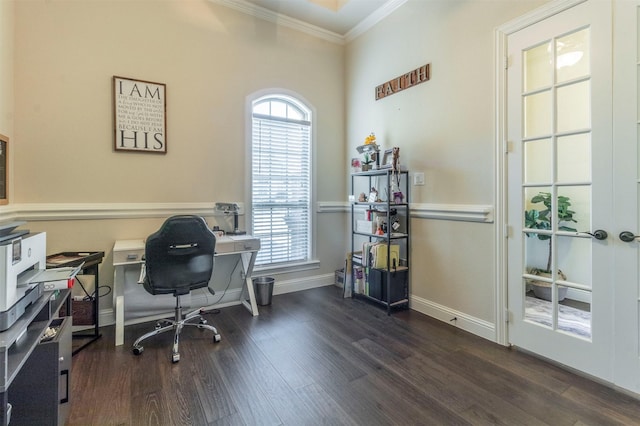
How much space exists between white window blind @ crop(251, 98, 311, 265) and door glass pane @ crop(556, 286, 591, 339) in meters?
2.64

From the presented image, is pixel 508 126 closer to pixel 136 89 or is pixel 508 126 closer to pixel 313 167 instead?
pixel 313 167

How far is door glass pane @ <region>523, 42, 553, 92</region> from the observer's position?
2.18m

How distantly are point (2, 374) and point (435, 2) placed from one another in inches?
151

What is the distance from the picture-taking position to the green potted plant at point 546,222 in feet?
6.99

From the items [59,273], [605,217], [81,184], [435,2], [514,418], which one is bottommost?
[514,418]

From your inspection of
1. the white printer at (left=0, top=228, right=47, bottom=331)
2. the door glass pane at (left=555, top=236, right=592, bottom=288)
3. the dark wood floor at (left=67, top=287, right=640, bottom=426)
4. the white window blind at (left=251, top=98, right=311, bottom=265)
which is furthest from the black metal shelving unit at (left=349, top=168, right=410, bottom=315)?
the white printer at (left=0, top=228, right=47, bottom=331)

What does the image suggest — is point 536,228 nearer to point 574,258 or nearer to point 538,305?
point 574,258

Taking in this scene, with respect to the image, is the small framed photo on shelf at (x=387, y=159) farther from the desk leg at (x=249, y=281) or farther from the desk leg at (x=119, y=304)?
the desk leg at (x=119, y=304)

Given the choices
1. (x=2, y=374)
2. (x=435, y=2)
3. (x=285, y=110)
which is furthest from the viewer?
(x=285, y=110)

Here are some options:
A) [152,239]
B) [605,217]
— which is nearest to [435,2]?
[605,217]

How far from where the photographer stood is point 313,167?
3.96 metres

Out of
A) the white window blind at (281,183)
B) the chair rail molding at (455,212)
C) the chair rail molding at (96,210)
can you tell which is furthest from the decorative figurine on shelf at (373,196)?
the chair rail molding at (96,210)

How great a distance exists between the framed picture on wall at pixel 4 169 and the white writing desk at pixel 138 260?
2.66 ft

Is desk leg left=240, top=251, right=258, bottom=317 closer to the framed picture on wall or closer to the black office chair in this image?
the black office chair
